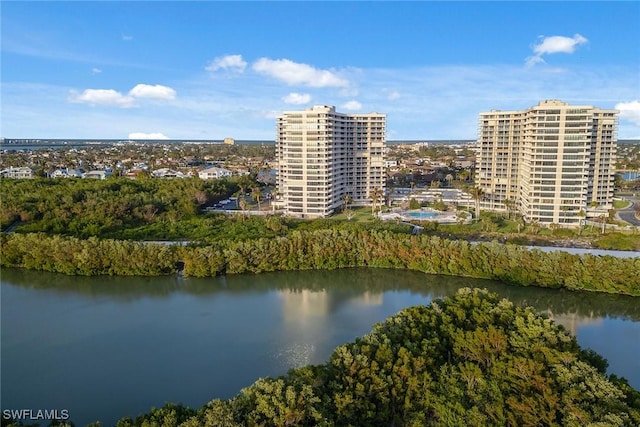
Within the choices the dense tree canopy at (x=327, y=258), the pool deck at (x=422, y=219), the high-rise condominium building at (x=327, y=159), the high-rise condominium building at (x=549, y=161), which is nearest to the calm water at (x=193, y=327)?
the dense tree canopy at (x=327, y=258)

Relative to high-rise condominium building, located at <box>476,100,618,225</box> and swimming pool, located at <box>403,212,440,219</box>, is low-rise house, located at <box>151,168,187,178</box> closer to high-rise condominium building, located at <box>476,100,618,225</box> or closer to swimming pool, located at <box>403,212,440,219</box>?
swimming pool, located at <box>403,212,440,219</box>

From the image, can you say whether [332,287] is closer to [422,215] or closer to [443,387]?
[443,387]

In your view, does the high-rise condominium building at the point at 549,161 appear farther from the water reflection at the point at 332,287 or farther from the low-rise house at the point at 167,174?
the low-rise house at the point at 167,174

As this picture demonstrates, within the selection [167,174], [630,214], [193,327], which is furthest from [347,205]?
[167,174]

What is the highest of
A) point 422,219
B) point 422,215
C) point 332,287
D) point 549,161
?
point 549,161

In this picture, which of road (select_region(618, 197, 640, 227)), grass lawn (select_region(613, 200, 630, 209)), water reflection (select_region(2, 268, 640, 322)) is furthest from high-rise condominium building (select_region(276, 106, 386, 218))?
grass lawn (select_region(613, 200, 630, 209))

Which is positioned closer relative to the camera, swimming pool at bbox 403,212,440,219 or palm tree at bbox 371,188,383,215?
swimming pool at bbox 403,212,440,219

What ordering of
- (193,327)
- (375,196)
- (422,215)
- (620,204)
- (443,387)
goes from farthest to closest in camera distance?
(620,204), (375,196), (422,215), (193,327), (443,387)
